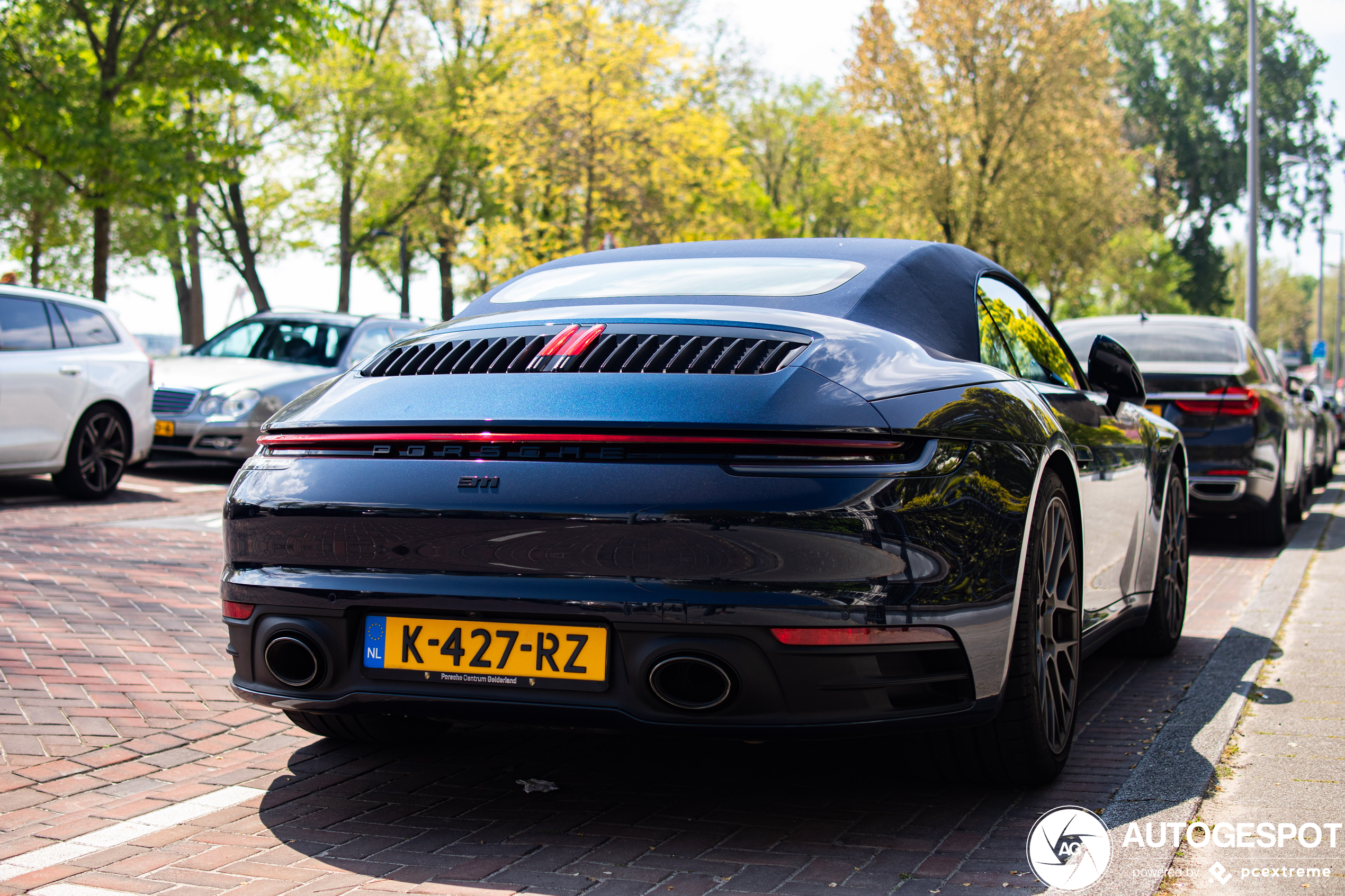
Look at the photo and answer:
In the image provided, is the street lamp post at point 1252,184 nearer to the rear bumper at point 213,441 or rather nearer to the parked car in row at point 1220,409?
the parked car in row at point 1220,409

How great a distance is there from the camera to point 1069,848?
9.95 ft

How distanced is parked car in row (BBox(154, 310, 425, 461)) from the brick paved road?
23.2 ft

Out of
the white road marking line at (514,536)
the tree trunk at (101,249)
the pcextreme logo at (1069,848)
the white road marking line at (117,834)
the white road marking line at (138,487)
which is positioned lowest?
the white road marking line at (117,834)

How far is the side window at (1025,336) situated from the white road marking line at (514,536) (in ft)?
5.63

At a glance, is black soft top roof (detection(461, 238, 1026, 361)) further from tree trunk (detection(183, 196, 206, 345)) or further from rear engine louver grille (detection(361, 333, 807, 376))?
tree trunk (detection(183, 196, 206, 345))

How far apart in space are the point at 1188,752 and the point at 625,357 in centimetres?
205

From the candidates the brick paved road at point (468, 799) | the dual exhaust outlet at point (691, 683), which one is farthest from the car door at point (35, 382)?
the dual exhaust outlet at point (691, 683)

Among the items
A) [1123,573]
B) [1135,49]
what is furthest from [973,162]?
[1135,49]

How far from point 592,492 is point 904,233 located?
1163 inches

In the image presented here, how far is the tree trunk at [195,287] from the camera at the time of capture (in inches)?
1327

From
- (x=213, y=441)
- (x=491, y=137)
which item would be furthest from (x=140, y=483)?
(x=491, y=137)

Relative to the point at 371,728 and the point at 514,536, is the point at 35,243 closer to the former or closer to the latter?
the point at 371,728

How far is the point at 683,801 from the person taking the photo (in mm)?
3459

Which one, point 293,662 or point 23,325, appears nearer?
point 293,662
